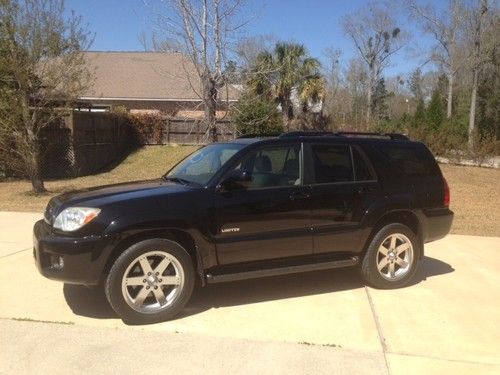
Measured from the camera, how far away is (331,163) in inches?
218

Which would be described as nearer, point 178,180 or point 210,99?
point 178,180

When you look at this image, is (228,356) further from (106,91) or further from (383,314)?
(106,91)

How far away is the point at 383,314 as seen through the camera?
16.1 feet

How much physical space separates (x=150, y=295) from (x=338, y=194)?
2130mm

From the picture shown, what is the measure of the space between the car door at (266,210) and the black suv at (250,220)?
0.03 ft

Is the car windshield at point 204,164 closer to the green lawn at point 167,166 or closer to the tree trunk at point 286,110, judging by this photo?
the green lawn at point 167,166

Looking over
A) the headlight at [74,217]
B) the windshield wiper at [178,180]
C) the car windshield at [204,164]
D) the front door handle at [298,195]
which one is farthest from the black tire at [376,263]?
the headlight at [74,217]

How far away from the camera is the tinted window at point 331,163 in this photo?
17.8 ft

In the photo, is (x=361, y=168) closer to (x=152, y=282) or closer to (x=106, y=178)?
(x=152, y=282)

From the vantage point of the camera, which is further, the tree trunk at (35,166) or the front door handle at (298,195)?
the tree trunk at (35,166)

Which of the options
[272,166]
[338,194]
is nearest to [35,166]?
[272,166]

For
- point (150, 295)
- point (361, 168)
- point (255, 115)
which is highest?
point (255, 115)

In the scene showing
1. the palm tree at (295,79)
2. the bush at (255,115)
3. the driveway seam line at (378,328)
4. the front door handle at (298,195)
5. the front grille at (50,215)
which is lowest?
the driveway seam line at (378,328)

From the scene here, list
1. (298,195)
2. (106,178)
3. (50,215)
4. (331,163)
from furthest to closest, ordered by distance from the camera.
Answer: (106,178), (331,163), (298,195), (50,215)
